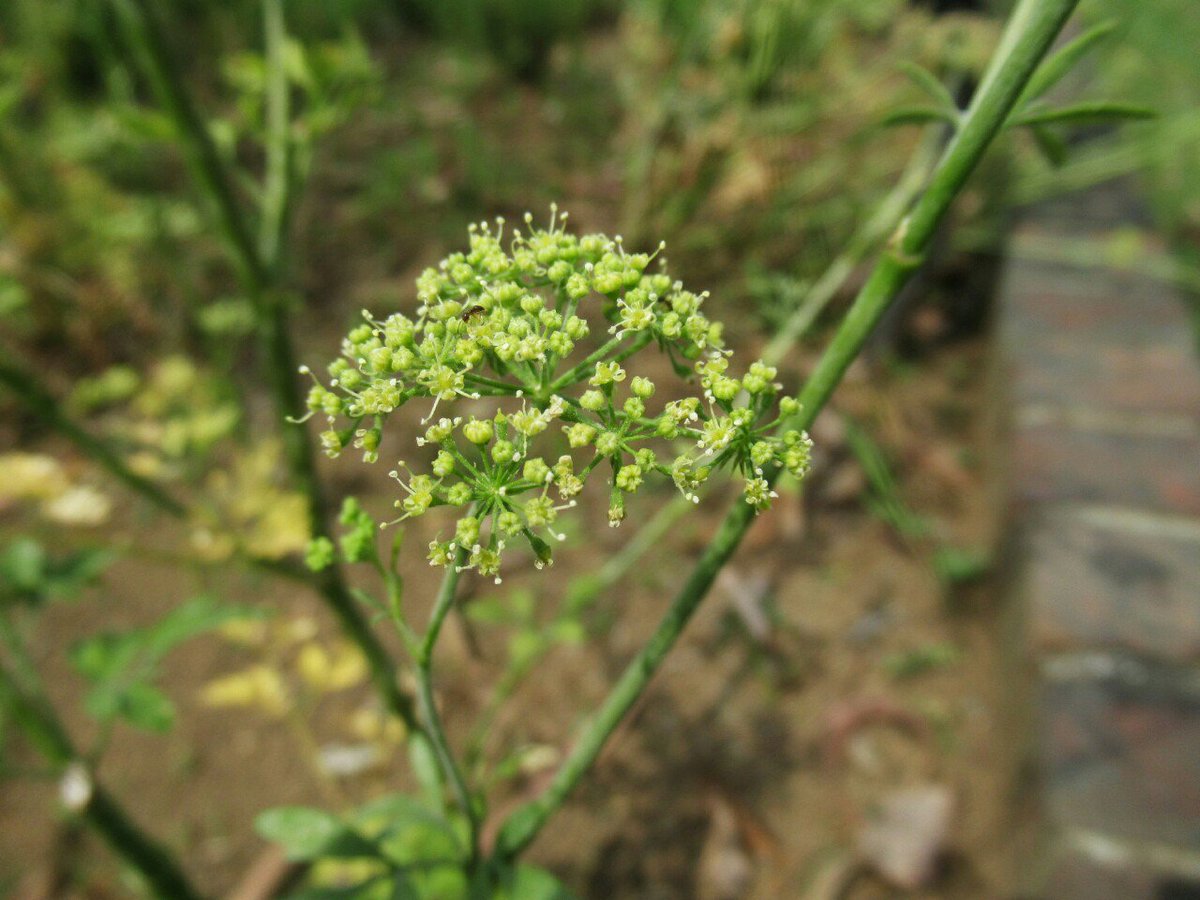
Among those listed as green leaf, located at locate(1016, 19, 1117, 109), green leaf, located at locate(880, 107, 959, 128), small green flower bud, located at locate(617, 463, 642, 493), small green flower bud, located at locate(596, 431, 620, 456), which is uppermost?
green leaf, located at locate(1016, 19, 1117, 109)

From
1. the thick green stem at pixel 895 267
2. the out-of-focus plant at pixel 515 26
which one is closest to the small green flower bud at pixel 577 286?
the thick green stem at pixel 895 267

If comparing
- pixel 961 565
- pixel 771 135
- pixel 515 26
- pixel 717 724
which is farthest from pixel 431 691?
pixel 515 26

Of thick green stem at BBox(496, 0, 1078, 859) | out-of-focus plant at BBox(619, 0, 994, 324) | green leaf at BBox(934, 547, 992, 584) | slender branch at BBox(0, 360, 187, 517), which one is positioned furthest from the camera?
out-of-focus plant at BBox(619, 0, 994, 324)

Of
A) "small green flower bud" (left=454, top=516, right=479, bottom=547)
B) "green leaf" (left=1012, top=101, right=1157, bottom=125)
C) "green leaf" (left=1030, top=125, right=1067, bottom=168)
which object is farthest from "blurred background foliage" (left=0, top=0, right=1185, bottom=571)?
"small green flower bud" (left=454, top=516, right=479, bottom=547)

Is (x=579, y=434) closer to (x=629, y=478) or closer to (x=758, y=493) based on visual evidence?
(x=629, y=478)

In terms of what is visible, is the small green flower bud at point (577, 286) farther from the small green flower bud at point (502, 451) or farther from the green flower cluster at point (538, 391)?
the small green flower bud at point (502, 451)

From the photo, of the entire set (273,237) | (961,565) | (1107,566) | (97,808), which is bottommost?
(961,565)

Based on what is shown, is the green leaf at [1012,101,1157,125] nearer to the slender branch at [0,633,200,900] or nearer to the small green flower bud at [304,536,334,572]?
the small green flower bud at [304,536,334,572]
